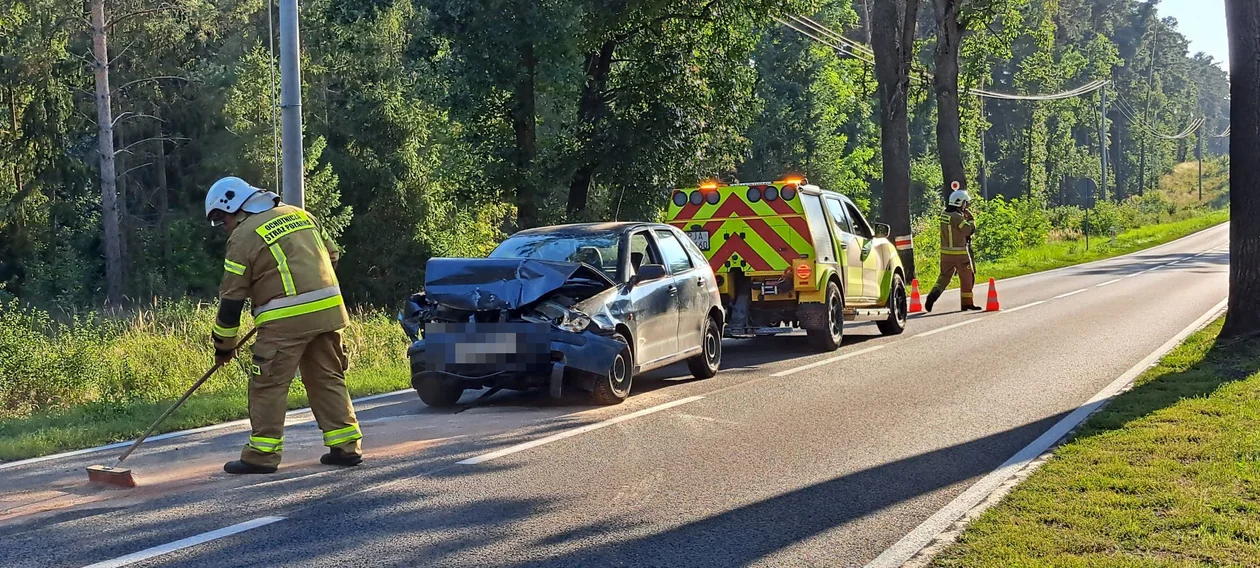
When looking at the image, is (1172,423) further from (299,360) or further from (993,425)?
(299,360)

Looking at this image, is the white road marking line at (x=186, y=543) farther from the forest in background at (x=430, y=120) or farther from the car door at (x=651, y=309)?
the forest in background at (x=430, y=120)

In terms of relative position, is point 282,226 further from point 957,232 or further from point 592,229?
point 957,232

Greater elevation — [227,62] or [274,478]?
[227,62]

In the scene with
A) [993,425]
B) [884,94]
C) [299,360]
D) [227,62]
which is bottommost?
[993,425]

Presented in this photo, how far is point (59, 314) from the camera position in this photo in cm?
Result: 3062

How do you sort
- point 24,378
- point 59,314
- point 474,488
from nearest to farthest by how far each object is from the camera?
point 474,488, point 24,378, point 59,314

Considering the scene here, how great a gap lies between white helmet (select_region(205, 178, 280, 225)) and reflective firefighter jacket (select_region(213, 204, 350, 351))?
0.06 metres

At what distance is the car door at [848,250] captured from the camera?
15.1 m

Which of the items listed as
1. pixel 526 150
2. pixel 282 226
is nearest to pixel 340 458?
pixel 282 226

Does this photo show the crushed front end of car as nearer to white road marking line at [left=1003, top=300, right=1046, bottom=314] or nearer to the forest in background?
the forest in background

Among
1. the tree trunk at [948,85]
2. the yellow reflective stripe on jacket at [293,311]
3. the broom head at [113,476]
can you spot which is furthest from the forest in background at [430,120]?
the broom head at [113,476]

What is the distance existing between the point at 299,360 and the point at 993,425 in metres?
5.13

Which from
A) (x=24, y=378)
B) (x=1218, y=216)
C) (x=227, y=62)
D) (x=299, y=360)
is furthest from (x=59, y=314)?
(x=1218, y=216)

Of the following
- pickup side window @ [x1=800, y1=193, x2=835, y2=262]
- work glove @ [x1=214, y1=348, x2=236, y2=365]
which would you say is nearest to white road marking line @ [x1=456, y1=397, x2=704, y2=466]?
work glove @ [x1=214, y1=348, x2=236, y2=365]
